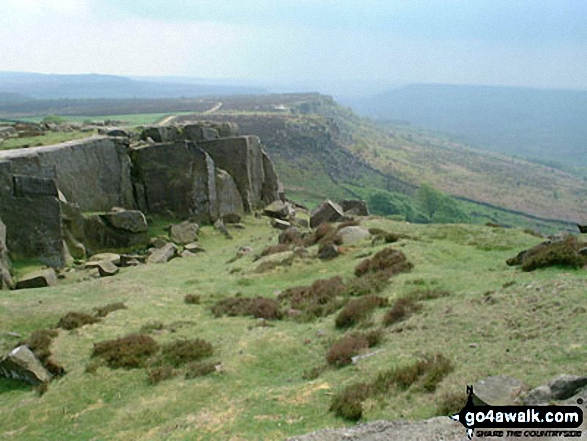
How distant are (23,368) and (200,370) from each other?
18.8 feet

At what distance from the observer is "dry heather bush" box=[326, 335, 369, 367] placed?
14312 millimetres

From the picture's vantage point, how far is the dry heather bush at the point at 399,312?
1691cm

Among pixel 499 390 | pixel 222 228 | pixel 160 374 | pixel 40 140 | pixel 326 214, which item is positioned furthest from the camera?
pixel 222 228

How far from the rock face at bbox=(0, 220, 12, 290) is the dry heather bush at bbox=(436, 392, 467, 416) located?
24.2m

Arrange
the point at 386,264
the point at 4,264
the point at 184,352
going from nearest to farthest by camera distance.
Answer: the point at 184,352 → the point at 386,264 → the point at 4,264

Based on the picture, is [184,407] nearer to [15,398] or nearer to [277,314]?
[15,398]

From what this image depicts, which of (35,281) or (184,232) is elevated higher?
(35,281)

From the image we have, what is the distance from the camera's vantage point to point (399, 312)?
17109 millimetres

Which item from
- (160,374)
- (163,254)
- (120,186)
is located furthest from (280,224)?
(160,374)

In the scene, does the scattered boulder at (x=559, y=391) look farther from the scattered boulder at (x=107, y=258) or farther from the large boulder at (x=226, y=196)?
the large boulder at (x=226, y=196)

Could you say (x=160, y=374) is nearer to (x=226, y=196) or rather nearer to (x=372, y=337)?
(x=372, y=337)

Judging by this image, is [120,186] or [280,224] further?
[280,224]

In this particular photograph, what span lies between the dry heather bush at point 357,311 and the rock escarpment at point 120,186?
69.3 ft

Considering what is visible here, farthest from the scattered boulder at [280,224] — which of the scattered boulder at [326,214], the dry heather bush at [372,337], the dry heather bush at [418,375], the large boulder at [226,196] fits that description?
the dry heather bush at [418,375]
